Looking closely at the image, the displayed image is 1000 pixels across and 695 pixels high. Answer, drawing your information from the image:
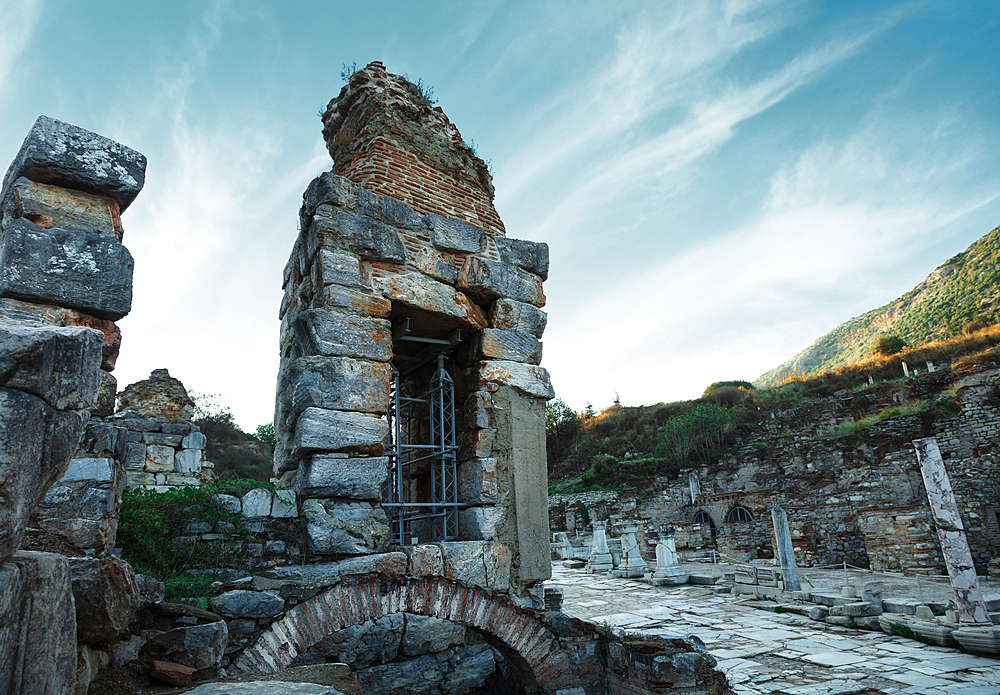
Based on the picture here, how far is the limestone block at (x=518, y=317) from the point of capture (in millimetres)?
5250

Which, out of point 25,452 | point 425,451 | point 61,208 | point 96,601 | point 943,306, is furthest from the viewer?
point 943,306

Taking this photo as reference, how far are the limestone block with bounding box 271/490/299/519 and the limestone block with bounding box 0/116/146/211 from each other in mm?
2157

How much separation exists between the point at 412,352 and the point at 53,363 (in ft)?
15.1

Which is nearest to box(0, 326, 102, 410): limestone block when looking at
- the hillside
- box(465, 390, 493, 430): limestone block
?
box(465, 390, 493, 430): limestone block

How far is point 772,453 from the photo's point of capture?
21.3m

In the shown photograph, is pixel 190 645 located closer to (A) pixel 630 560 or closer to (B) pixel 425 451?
(B) pixel 425 451

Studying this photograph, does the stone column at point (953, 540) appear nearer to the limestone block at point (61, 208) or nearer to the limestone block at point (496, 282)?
the limestone block at point (496, 282)

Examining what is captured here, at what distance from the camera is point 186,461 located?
9891 millimetres

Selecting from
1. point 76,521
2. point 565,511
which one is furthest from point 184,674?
point 565,511

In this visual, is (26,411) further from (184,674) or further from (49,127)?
(49,127)

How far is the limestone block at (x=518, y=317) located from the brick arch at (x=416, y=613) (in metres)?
2.31

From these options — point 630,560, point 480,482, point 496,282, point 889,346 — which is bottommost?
point 630,560

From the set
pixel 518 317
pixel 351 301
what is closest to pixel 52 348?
pixel 351 301

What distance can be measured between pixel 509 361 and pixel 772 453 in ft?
64.4
